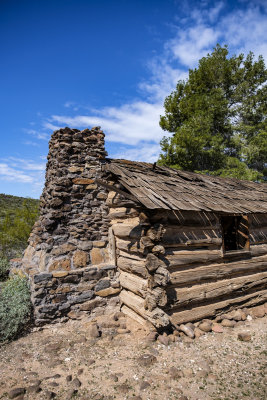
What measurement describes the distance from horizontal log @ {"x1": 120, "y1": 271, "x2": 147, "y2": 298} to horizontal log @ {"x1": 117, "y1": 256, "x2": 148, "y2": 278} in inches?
5.2

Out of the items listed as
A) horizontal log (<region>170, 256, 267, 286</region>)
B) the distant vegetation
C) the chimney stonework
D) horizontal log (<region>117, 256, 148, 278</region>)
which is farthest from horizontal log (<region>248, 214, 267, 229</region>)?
the distant vegetation

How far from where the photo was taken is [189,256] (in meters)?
5.60

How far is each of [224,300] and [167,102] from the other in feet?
55.7

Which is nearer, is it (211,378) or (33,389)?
(33,389)

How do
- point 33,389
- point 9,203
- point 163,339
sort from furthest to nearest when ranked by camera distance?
1. point 9,203
2. point 163,339
3. point 33,389

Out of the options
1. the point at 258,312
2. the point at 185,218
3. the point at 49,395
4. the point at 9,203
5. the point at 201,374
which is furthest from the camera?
the point at 9,203

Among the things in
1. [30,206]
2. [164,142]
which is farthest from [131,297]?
[164,142]

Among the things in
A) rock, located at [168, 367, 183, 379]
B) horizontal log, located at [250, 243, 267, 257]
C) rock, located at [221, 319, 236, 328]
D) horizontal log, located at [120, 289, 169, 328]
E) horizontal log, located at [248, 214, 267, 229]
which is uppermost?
horizontal log, located at [248, 214, 267, 229]

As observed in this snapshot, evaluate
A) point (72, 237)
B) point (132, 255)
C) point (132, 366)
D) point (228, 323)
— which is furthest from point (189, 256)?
A: point (72, 237)

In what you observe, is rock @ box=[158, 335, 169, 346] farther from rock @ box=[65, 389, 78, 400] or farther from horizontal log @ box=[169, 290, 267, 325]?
rock @ box=[65, 389, 78, 400]

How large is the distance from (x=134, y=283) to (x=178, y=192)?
8.16 ft

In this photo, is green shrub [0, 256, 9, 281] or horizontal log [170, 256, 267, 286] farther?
green shrub [0, 256, 9, 281]

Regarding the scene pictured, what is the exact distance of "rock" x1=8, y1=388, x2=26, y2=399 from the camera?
3.48 metres

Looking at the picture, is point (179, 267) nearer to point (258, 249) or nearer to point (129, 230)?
point (129, 230)
